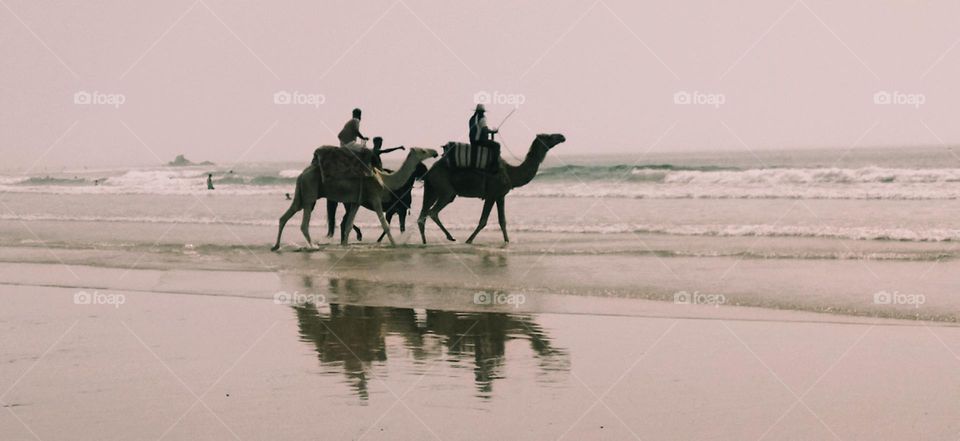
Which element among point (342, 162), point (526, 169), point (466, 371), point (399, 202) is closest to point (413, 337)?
point (466, 371)

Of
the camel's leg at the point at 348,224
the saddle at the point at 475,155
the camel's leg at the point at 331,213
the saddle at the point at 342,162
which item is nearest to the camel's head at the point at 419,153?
the saddle at the point at 475,155

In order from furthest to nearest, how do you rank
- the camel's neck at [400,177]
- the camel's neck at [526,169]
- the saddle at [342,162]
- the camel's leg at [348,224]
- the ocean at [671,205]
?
the ocean at [671,205] → the camel's neck at [526,169] → the camel's neck at [400,177] → the camel's leg at [348,224] → the saddle at [342,162]

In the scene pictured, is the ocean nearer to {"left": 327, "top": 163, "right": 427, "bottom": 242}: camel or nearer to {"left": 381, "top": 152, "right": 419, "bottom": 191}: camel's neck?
{"left": 327, "top": 163, "right": 427, "bottom": 242}: camel

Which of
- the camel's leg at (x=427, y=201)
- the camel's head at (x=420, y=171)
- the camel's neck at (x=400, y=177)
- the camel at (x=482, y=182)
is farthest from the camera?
the camel's head at (x=420, y=171)

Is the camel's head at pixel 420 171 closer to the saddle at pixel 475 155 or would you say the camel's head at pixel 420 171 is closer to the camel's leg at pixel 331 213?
the saddle at pixel 475 155

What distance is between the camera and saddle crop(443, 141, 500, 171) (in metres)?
20.5

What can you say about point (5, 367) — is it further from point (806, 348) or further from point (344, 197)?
point (344, 197)

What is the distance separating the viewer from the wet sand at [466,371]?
23.3 feet

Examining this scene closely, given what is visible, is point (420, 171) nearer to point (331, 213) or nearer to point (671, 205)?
point (331, 213)

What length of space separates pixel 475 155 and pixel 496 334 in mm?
10139

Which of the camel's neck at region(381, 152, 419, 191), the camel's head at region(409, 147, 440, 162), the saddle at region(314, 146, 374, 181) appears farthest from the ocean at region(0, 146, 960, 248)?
the saddle at region(314, 146, 374, 181)

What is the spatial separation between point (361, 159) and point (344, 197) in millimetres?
773

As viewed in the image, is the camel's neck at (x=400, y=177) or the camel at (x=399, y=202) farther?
the camel at (x=399, y=202)

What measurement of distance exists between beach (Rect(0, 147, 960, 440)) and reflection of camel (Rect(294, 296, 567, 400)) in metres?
0.04
